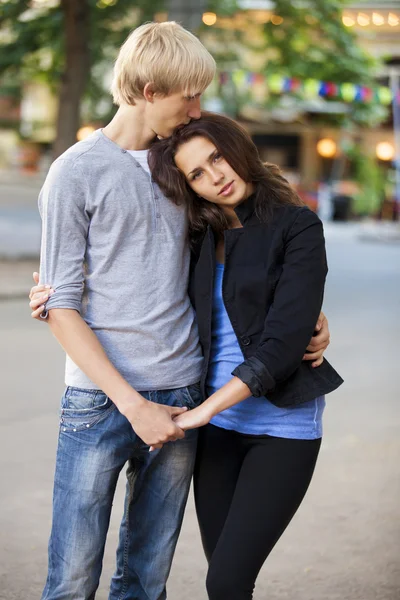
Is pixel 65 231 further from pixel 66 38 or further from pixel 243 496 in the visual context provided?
pixel 66 38

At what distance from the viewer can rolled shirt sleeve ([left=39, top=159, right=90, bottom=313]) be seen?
101 inches

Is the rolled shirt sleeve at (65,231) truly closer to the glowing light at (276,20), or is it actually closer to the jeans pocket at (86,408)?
the jeans pocket at (86,408)

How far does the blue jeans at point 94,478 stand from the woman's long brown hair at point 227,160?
1.54 ft

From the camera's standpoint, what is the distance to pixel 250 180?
2.82 metres

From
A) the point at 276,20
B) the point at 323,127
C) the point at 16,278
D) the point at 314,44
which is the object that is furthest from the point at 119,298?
the point at 323,127

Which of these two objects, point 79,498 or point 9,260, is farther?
point 9,260

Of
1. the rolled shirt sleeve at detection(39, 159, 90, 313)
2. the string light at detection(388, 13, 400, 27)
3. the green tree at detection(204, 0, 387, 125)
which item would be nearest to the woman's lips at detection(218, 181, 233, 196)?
the rolled shirt sleeve at detection(39, 159, 90, 313)

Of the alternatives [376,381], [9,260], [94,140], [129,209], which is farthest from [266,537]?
[9,260]

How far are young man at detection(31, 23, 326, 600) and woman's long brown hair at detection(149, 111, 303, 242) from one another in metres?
0.03

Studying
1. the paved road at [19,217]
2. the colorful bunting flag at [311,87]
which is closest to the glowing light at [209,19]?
the colorful bunting flag at [311,87]

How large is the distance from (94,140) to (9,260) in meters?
14.0

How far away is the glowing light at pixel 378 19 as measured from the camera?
134 ft

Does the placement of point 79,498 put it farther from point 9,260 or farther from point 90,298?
point 9,260

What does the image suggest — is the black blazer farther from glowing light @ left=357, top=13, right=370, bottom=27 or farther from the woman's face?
glowing light @ left=357, top=13, right=370, bottom=27
